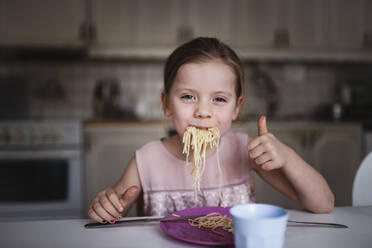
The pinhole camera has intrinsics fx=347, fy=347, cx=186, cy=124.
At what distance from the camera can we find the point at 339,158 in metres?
2.67

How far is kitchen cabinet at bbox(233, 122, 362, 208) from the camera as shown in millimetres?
2592

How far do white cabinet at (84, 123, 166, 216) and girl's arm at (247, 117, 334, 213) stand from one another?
176cm

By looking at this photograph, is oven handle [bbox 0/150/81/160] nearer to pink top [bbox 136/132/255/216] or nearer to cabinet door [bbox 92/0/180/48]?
cabinet door [bbox 92/0/180/48]

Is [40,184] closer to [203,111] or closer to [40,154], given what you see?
[40,154]

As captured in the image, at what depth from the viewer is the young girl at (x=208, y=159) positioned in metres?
0.75

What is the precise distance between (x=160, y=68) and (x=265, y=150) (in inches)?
98.4

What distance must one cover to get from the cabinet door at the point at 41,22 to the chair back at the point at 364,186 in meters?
2.33

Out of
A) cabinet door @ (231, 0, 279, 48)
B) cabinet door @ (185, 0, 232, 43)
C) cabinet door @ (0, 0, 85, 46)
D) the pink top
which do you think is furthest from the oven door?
cabinet door @ (231, 0, 279, 48)

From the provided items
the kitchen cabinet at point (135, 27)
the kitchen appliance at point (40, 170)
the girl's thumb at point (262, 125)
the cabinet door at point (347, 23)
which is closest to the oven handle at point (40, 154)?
the kitchen appliance at point (40, 170)

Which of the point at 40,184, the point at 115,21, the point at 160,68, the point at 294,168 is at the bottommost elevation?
the point at 40,184

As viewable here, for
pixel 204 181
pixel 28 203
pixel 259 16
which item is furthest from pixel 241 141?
pixel 259 16

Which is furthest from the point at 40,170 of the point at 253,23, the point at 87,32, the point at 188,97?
the point at 253,23

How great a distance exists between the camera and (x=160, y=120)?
8.41 feet

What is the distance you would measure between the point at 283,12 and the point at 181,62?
7.63 ft
